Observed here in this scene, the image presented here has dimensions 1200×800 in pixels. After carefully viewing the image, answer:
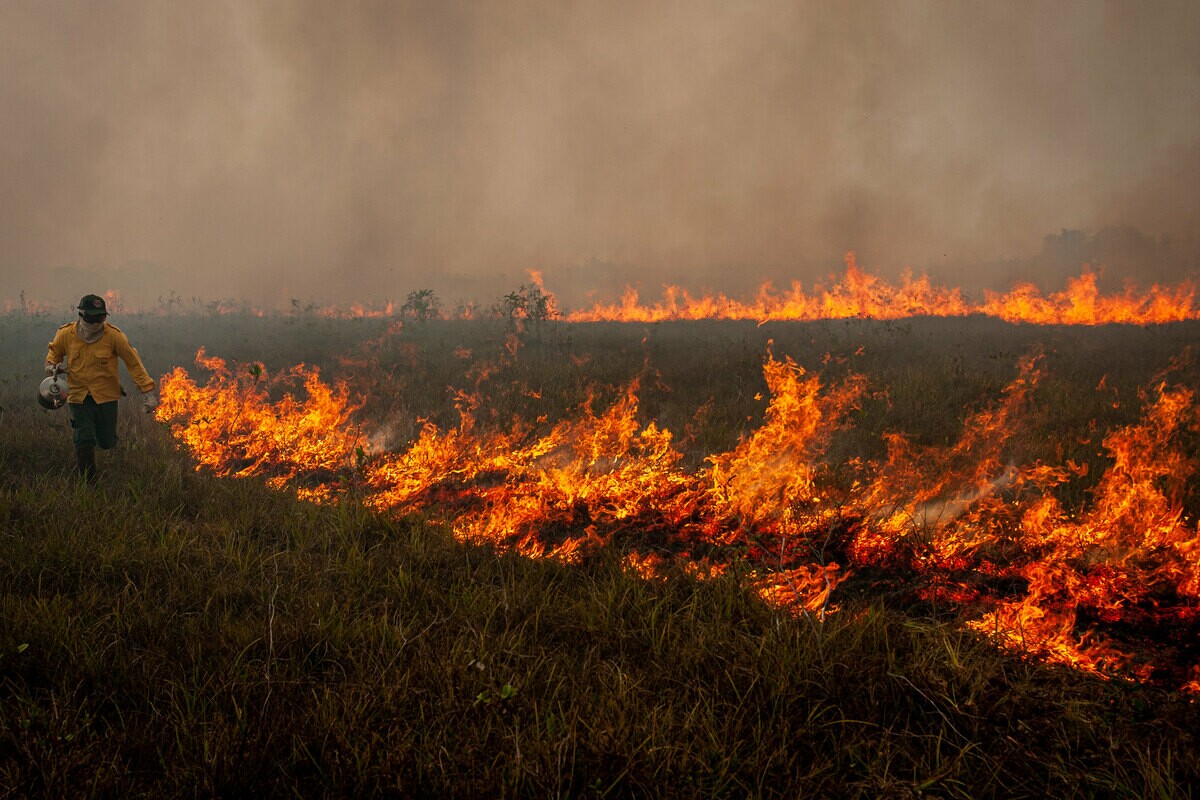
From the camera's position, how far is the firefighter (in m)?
6.04

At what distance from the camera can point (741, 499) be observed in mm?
Result: 5234

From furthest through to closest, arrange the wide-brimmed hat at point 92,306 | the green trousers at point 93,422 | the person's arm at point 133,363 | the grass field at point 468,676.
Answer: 1. the person's arm at point 133,363
2. the green trousers at point 93,422
3. the wide-brimmed hat at point 92,306
4. the grass field at point 468,676

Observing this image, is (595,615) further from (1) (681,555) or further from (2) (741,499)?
(2) (741,499)

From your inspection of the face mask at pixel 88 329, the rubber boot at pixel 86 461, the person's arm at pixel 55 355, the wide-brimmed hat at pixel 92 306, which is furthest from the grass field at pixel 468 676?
the wide-brimmed hat at pixel 92 306

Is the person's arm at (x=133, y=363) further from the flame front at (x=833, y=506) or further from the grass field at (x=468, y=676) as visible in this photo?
the flame front at (x=833, y=506)

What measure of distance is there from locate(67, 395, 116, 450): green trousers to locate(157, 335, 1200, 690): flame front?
0.96 meters

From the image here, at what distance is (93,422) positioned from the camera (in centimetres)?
626

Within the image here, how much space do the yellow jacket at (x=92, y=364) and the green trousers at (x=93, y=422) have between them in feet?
0.29

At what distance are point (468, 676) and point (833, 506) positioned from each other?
376cm

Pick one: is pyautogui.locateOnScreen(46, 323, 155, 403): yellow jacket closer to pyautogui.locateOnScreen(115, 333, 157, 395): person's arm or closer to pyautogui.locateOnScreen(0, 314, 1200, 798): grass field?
pyautogui.locateOnScreen(115, 333, 157, 395): person's arm

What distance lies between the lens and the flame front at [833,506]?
3.56 meters

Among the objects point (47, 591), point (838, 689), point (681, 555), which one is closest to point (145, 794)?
point (47, 591)

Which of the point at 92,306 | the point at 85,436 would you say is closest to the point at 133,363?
the point at 92,306

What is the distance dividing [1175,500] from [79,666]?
Answer: 767 centimetres
